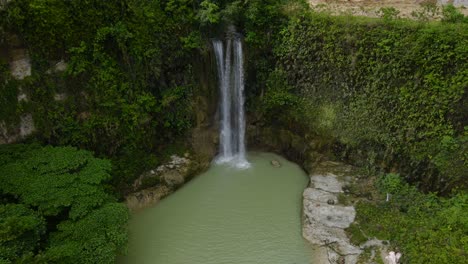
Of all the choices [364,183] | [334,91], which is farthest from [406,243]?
[334,91]

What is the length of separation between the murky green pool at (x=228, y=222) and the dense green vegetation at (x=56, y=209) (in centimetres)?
148

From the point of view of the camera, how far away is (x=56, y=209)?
6.70 meters

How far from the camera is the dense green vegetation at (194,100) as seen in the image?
23.0ft

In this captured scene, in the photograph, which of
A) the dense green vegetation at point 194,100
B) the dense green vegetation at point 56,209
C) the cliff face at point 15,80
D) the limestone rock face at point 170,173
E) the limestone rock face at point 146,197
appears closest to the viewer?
the dense green vegetation at point 56,209

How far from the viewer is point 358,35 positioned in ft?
30.8

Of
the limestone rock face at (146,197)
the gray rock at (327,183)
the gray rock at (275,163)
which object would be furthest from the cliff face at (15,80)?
the gray rock at (327,183)

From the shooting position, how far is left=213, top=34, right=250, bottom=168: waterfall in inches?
433

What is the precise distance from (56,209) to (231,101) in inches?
250

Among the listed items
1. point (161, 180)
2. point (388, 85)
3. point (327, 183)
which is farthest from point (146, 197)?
point (388, 85)

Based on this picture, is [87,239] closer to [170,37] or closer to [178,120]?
[178,120]

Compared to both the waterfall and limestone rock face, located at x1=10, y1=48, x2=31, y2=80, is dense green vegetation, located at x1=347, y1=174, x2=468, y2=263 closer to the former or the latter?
the waterfall

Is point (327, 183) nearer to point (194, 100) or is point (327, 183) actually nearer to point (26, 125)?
point (194, 100)

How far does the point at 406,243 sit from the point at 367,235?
0.80 meters

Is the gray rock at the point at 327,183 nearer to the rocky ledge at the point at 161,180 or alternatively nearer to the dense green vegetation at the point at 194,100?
the dense green vegetation at the point at 194,100
